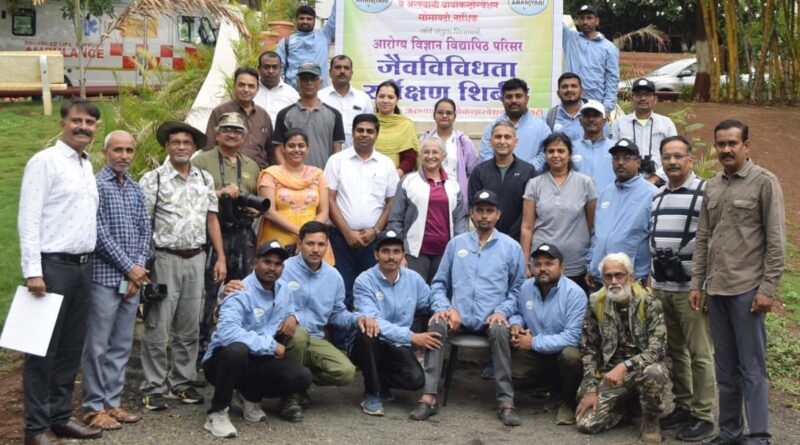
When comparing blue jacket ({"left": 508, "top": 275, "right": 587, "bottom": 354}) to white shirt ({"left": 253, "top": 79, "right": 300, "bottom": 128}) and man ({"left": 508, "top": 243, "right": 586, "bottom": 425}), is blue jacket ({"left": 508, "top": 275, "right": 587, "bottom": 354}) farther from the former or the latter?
white shirt ({"left": 253, "top": 79, "right": 300, "bottom": 128})

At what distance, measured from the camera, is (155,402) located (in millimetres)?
6676

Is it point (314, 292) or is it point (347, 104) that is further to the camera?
point (347, 104)

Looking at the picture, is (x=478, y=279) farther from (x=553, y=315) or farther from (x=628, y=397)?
(x=628, y=397)

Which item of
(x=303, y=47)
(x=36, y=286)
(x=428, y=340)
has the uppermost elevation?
(x=303, y=47)

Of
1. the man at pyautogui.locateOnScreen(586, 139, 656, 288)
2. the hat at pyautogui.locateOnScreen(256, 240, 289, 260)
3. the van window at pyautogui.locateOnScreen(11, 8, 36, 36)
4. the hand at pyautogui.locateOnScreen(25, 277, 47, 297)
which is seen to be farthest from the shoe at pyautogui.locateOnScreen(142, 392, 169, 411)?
the van window at pyautogui.locateOnScreen(11, 8, 36, 36)

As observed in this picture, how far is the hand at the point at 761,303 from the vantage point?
5.88 metres

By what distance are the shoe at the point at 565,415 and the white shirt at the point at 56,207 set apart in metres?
3.24

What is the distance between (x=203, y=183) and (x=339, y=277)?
1.15 metres

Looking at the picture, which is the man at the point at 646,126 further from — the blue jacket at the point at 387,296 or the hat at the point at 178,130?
the hat at the point at 178,130

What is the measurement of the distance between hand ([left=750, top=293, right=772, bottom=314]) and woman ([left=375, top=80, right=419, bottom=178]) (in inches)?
129

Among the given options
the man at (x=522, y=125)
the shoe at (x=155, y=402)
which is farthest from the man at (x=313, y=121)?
the shoe at (x=155, y=402)

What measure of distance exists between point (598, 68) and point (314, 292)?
13.7ft

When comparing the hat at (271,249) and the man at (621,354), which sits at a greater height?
the hat at (271,249)

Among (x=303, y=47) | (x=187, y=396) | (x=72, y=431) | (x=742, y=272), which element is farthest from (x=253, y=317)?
(x=303, y=47)
